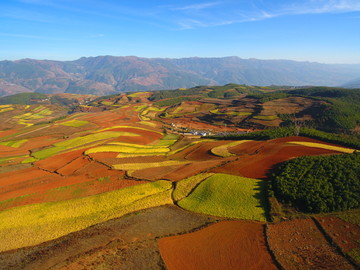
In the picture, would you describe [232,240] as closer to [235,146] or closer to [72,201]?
[72,201]

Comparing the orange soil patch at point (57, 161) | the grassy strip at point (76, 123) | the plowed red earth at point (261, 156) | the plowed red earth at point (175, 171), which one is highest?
the plowed red earth at point (261, 156)

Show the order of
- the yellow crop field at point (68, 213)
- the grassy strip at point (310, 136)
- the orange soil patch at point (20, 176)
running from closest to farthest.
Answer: the yellow crop field at point (68, 213) → the orange soil patch at point (20, 176) → the grassy strip at point (310, 136)

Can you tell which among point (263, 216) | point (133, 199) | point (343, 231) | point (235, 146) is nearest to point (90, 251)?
point (133, 199)

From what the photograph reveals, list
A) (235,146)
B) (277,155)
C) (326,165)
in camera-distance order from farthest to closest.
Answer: (235,146) → (277,155) → (326,165)

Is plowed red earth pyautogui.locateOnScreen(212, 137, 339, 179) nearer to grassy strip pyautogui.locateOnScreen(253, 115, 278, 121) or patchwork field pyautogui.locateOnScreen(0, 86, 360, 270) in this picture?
patchwork field pyautogui.locateOnScreen(0, 86, 360, 270)

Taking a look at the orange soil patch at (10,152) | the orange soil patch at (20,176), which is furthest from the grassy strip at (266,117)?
the orange soil patch at (10,152)

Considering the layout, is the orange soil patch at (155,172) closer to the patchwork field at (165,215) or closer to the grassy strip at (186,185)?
the patchwork field at (165,215)

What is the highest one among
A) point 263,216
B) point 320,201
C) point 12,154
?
point 320,201

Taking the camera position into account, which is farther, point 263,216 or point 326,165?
point 326,165
